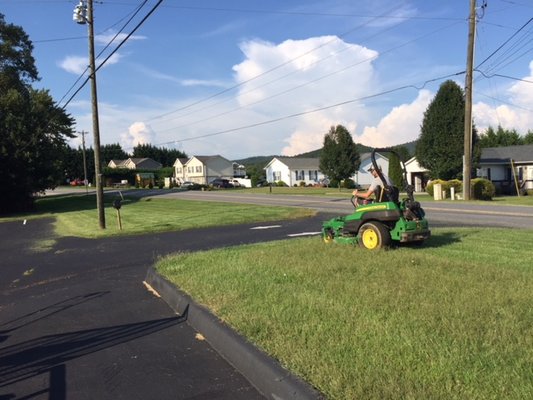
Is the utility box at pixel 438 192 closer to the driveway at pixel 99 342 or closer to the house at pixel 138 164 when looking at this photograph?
the driveway at pixel 99 342

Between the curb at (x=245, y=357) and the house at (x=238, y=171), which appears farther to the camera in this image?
the house at (x=238, y=171)

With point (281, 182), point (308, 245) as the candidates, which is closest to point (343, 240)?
point (308, 245)

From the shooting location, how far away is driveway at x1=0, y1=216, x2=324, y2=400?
4.41 m

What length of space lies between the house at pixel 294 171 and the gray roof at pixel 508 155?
39.7 meters

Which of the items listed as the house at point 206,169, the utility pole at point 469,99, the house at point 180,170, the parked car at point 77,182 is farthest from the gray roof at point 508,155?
the parked car at point 77,182

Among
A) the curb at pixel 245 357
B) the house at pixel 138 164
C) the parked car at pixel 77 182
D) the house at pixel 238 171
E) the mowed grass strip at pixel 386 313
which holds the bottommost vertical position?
the curb at pixel 245 357

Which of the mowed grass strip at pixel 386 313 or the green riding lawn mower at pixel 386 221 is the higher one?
the green riding lawn mower at pixel 386 221

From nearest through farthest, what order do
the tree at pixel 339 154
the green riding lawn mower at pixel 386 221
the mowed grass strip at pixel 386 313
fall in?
1. the mowed grass strip at pixel 386 313
2. the green riding lawn mower at pixel 386 221
3. the tree at pixel 339 154

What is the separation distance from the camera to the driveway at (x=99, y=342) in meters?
4.41

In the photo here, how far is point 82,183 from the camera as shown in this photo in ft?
382

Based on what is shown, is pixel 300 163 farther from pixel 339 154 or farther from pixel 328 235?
pixel 328 235

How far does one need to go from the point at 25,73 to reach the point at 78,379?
→ 5300 cm

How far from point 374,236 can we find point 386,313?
4.27 meters

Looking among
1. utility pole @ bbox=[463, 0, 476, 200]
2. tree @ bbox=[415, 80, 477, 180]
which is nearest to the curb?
utility pole @ bbox=[463, 0, 476, 200]
